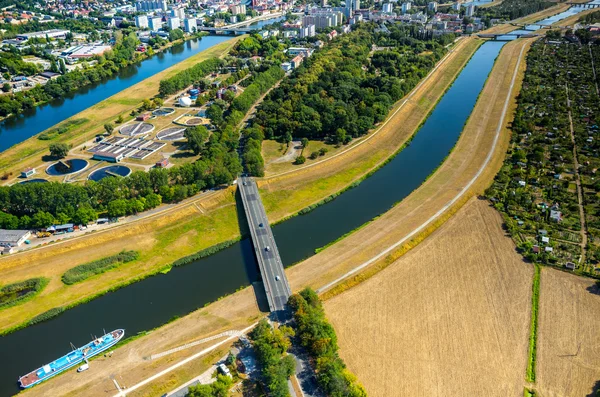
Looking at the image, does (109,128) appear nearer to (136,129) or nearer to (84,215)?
(136,129)

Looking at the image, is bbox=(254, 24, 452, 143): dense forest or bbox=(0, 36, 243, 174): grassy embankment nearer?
bbox=(0, 36, 243, 174): grassy embankment

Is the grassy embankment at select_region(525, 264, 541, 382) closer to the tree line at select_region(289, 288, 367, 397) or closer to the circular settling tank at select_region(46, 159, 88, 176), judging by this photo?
the tree line at select_region(289, 288, 367, 397)

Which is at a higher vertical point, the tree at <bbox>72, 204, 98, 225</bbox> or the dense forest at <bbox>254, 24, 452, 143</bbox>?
the dense forest at <bbox>254, 24, 452, 143</bbox>

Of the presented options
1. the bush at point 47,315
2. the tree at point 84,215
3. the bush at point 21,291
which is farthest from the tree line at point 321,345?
the tree at point 84,215

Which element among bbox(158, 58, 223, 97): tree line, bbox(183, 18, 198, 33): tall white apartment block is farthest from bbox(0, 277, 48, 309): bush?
bbox(183, 18, 198, 33): tall white apartment block

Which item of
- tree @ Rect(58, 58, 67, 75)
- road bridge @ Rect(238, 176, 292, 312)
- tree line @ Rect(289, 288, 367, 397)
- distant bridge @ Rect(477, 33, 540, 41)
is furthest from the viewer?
distant bridge @ Rect(477, 33, 540, 41)

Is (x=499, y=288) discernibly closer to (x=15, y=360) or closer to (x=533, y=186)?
(x=533, y=186)

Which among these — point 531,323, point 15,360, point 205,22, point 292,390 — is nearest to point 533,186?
point 531,323
